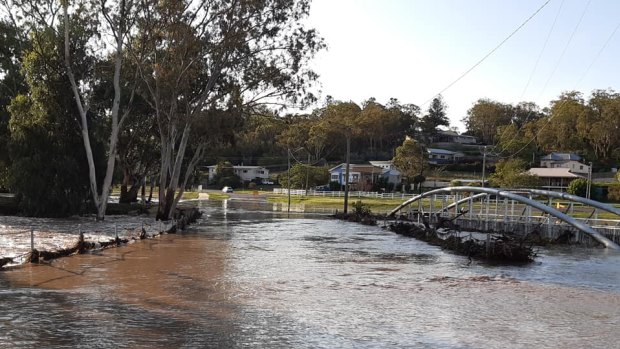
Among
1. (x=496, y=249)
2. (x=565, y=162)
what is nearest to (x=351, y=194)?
(x=565, y=162)

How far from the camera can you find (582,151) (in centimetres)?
11688

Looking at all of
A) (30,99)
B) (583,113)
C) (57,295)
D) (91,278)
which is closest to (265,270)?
(91,278)

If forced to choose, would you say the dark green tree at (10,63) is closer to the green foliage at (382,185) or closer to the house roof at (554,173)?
the green foliage at (382,185)

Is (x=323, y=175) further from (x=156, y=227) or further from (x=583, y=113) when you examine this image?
(x=156, y=227)

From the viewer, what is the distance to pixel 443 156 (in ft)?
430

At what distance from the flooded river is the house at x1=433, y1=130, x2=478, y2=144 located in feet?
424

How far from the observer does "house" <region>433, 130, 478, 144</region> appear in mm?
152750

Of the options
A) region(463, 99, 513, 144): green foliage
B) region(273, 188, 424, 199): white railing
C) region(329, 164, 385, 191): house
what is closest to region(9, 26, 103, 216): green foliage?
region(273, 188, 424, 199): white railing

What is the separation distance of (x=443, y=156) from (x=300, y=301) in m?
120

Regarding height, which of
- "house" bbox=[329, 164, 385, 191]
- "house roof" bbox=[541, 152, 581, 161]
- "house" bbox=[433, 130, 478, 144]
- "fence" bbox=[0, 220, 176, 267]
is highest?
"house" bbox=[433, 130, 478, 144]

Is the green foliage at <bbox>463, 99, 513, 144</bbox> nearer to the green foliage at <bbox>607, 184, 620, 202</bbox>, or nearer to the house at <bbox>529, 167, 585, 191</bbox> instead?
the house at <bbox>529, 167, 585, 191</bbox>

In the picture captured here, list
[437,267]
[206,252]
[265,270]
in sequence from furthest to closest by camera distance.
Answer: [206,252]
[437,267]
[265,270]

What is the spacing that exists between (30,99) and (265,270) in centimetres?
2677

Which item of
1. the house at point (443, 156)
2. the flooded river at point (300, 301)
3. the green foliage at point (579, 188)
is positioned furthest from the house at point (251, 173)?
the flooded river at point (300, 301)
